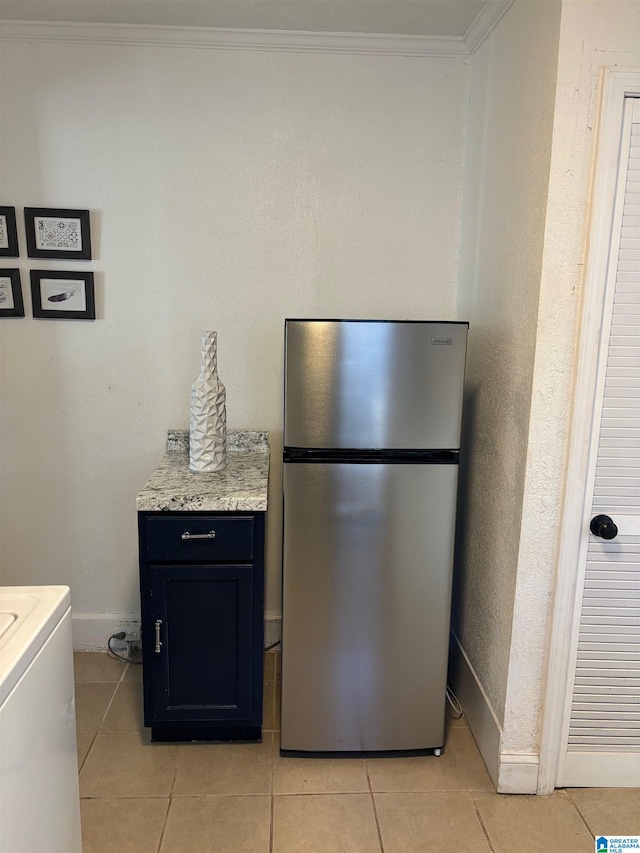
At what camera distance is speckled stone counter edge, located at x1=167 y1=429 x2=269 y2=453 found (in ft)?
8.18

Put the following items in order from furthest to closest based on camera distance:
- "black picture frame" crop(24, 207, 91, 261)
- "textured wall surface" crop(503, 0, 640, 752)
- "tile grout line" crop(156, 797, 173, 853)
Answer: "black picture frame" crop(24, 207, 91, 261) → "tile grout line" crop(156, 797, 173, 853) → "textured wall surface" crop(503, 0, 640, 752)

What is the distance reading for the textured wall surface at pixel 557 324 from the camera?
1565 millimetres

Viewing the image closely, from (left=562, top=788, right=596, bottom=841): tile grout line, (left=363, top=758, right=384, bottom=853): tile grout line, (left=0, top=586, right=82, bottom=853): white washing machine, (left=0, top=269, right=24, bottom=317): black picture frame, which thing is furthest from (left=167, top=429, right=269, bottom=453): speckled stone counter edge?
(left=562, top=788, right=596, bottom=841): tile grout line

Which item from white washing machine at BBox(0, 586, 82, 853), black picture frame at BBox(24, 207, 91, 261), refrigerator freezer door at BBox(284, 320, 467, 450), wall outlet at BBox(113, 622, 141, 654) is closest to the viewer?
white washing machine at BBox(0, 586, 82, 853)

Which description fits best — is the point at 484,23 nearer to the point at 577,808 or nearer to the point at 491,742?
the point at 491,742

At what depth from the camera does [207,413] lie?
2.14 meters

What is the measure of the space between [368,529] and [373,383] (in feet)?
1.53

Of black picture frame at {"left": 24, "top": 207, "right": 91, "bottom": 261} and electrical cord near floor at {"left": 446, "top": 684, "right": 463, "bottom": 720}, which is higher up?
black picture frame at {"left": 24, "top": 207, "right": 91, "bottom": 261}

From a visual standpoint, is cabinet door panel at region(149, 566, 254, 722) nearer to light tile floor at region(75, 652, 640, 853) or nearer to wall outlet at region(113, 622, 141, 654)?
light tile floor at region(75, 652, 640, 853)

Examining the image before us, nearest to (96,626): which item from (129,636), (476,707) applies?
(129,636)

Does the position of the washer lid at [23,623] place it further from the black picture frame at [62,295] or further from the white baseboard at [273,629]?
the white baseboard at [273,629]
